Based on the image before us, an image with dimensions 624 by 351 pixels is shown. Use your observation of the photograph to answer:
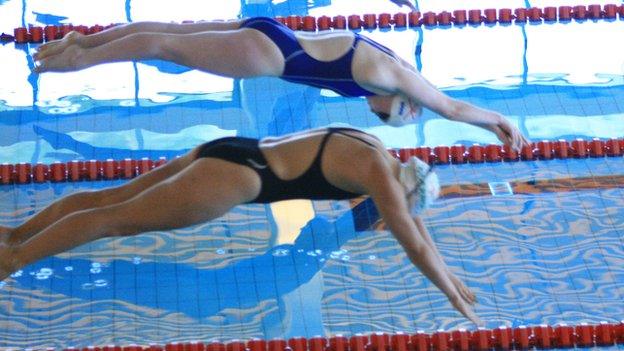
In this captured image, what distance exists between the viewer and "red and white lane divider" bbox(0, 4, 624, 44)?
22.1 ft

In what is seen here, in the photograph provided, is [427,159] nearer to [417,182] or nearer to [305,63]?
[305,63]

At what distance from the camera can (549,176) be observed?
573 cm

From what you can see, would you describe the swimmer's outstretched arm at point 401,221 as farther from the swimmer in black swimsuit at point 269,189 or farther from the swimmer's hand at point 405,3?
the swimmer's hand at point 405,3

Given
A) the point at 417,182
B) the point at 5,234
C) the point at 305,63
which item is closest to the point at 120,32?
the point at 305,63

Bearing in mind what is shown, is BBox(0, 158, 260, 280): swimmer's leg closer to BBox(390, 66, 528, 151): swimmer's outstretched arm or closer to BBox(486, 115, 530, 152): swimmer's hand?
BBox(390, 66, 528, 151): swimmer's outstretched arm

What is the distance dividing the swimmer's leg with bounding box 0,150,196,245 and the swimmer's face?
866 millimetres

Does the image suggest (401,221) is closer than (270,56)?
Yes

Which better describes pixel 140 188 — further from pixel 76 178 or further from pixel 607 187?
pixel 607 187

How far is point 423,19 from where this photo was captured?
6.98 m

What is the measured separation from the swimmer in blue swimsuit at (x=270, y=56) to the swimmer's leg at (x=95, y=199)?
590mm

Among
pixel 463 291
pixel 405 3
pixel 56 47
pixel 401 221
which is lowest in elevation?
pixel 463 291

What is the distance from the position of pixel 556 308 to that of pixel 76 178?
2.11 meters

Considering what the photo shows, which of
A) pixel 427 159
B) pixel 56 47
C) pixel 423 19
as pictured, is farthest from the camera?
pixel 423 19

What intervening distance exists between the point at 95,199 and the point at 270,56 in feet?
3.02
